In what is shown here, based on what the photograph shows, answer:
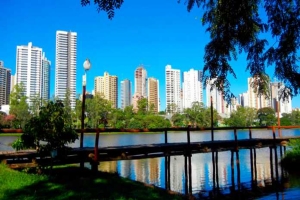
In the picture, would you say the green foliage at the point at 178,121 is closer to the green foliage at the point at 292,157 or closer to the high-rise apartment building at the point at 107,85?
the high-rise apartment building at the point at 107,85

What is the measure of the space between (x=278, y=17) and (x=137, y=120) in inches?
3812

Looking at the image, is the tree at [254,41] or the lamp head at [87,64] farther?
the lamp head at [87,64]

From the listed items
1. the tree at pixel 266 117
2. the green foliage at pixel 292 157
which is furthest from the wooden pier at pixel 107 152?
the tree at pixel 266 117

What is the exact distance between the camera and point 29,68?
398 feet

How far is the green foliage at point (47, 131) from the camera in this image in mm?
9539

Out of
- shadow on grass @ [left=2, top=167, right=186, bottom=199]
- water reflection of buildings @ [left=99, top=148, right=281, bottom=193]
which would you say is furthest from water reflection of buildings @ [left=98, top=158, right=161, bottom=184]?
shadow on grass @ [left=2, top=167, right=186, bottom=199]

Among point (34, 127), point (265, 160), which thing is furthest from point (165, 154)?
point (265, 160)

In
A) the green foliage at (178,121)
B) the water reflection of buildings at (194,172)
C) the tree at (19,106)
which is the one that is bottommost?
the water reflection of buildings at (194,172)

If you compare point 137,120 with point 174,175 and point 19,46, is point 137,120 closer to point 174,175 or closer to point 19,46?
point 19,46

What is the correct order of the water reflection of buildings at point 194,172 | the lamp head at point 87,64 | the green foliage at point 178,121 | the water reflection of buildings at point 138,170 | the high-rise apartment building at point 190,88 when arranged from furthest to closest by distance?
the high-rise apartment building at point 190,88 < the green foliage at point 178,121 < the water reflection of buildings at point 138,170 < the water reflection of buildings at point 194,172 < the lamp head at point 87,64

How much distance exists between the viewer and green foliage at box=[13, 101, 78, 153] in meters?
9.54

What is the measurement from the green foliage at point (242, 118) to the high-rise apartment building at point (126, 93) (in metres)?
74.5

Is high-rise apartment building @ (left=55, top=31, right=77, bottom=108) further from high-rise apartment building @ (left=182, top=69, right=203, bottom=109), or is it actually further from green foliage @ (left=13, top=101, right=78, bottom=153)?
green foliage @ (left=13, top=101, right=78, bottom=153)

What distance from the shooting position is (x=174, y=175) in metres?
20.7
